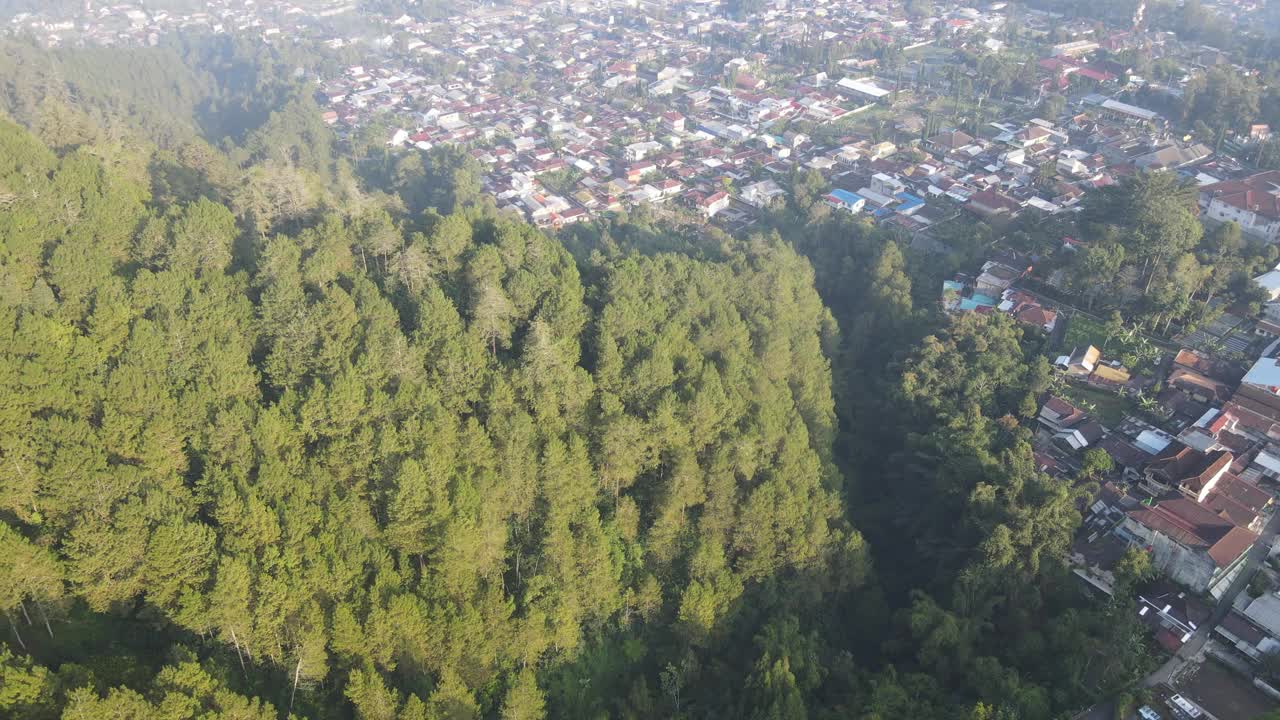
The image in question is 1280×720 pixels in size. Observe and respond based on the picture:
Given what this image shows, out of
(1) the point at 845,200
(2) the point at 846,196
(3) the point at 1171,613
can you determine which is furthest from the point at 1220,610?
(2) the point at 846,196

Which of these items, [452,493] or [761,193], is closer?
[452,493]

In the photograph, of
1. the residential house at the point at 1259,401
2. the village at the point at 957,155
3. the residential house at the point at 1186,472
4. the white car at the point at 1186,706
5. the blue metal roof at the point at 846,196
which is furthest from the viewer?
the blue metal roof at the point at 846,196

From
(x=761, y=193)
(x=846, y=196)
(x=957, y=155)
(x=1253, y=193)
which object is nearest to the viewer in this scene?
(x=1253, y=193)

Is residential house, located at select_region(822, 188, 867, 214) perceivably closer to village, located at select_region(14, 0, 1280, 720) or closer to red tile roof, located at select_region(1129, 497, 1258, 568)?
village, located at select_region(14, 0, 1280, 720)

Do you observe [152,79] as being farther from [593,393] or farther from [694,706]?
[694,706]

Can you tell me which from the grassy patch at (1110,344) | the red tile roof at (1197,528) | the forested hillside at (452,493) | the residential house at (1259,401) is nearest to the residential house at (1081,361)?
the grassy patch at (1110,344)

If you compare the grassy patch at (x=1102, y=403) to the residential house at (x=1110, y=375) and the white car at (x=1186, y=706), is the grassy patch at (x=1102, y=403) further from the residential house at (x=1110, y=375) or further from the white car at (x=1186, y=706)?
the white car at (x=1186, y=706)

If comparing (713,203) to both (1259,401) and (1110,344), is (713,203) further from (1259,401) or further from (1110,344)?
(1259,401)

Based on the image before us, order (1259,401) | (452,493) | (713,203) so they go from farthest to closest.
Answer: (713,203)
(1259,401)
(452,493)

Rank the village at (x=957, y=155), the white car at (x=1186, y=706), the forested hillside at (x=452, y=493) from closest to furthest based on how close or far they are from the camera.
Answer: the forested hillside at (x=452, y=493)
the white car at (x=1186, y=706)
the village at (x=957, y=155)
